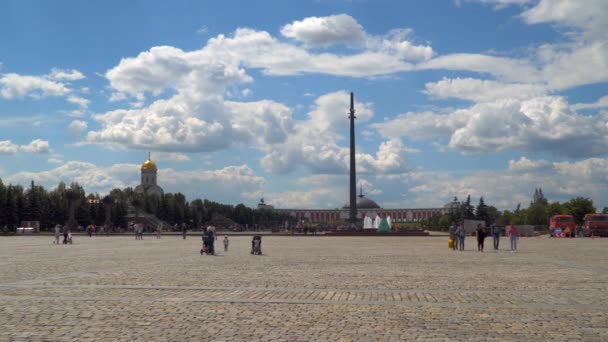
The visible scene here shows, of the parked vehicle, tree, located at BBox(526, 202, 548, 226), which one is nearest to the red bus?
the parked vehicle

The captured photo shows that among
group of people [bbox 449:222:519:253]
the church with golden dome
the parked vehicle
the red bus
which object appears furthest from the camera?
the church with golden dome

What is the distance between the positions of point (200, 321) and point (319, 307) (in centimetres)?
225

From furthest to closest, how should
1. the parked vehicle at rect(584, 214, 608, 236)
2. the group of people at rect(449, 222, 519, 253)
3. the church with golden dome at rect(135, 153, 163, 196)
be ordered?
the church with golden dome at rect(135, 153, 163, 196) < the parked vehicle at rect(584, 214, 608, 236) < the group of people at rect(449, 222, 519, 253)

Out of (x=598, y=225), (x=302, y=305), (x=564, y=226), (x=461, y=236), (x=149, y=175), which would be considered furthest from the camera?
(x=149, y=175)

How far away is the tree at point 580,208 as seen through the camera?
104312 mm

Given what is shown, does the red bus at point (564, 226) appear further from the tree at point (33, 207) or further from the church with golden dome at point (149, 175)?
the church with golden dome at point (149, 175)

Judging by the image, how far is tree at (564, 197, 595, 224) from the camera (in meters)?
104

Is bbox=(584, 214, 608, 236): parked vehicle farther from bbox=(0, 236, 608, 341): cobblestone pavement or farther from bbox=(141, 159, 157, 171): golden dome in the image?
bbox=(141, 159, 157, 171): golden dome

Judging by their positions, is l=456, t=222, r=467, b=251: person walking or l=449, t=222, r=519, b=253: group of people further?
l=456, t=222, r=467, b=251: person walking

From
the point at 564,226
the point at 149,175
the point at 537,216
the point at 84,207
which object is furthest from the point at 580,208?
the point at 149,175

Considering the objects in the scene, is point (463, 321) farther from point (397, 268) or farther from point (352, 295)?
point (397, 268)

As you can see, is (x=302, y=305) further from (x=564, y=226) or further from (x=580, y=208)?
(x=580, y=208)

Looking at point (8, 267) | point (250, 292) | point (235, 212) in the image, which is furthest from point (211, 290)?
point (235, 212)

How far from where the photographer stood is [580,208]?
10469cm
